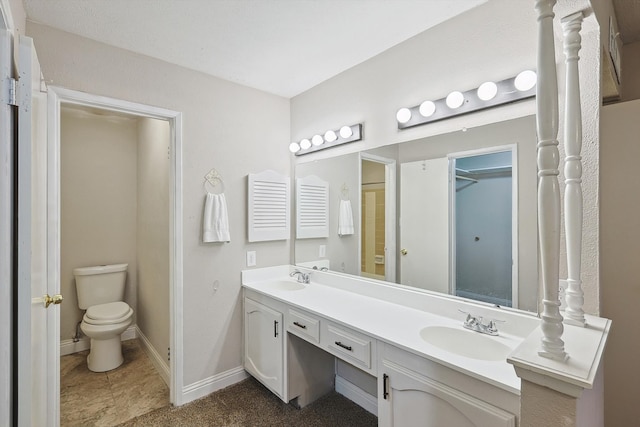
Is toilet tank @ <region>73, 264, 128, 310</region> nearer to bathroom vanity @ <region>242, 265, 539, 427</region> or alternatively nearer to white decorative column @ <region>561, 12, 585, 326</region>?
bathroom vanity @ <region>242, 265, 539, 427</region>

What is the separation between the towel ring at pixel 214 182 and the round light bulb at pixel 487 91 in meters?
1.82

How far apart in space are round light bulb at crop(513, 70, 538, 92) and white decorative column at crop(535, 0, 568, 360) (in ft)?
2.18

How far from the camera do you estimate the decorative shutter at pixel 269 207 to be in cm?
254

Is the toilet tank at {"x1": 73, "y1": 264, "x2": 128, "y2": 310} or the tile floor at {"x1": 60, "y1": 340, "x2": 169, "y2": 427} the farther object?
the toilet tank at {"x1": 73, "y1": 264, "x2": 128, "y2": 310}

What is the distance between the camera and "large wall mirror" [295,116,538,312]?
146cm

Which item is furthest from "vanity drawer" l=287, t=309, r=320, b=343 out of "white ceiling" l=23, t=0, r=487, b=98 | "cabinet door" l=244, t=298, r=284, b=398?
"white ceiling" l=23, t=0, r=487, b=98

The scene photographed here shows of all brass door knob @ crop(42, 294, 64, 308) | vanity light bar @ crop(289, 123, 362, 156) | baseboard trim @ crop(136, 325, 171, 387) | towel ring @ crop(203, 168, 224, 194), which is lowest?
baseboard trim @ crop(136, 325, 171, 387)

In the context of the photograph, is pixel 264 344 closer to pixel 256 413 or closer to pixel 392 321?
pixel 256 413

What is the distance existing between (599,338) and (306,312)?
132 cm

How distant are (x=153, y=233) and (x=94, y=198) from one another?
91 cm

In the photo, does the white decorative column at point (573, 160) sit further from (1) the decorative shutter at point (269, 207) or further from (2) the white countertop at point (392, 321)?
(1) the decorative shutter at point (269, 207)

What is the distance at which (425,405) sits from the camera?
1.25m

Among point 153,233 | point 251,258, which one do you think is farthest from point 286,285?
point 153,233

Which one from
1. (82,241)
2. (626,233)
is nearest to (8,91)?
(626,233)
